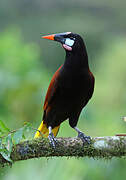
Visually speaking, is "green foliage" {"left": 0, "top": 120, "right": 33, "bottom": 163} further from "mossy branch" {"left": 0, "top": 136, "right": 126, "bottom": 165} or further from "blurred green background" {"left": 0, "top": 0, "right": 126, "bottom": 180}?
"blurred green background" {"left": 0, "top": 0, "right": 126, "bottom": 180}

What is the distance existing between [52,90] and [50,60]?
816 cm

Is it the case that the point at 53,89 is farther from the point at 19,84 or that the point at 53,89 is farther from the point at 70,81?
the point at 19,84

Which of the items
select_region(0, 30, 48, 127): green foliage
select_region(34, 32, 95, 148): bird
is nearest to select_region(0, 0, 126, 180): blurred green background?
select_region(0, 30, 48, 127): green foliage

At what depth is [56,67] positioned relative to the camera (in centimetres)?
1123

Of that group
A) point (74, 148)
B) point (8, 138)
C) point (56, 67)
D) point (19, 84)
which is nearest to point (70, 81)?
point (74, 148)

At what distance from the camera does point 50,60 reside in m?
11.9

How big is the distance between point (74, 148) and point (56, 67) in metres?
7.99

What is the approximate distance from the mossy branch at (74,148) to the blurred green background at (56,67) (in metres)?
0.74

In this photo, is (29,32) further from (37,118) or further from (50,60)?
(37,118)

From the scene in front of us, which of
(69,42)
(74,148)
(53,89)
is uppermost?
(69,42)

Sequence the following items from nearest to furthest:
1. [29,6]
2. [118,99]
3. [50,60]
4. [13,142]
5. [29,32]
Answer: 1. [13,142]
2. [118,99]
3. [50,60]
4. [29,32]
5. [29,6]

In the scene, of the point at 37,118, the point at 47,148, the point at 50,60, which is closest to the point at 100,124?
the point at 37,118

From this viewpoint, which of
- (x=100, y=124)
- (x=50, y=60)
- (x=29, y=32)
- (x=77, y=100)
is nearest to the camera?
(x=77, y=100)

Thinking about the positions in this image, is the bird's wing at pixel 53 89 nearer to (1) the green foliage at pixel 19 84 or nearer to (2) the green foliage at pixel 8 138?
(2) the green foliage at pixel 8 138
